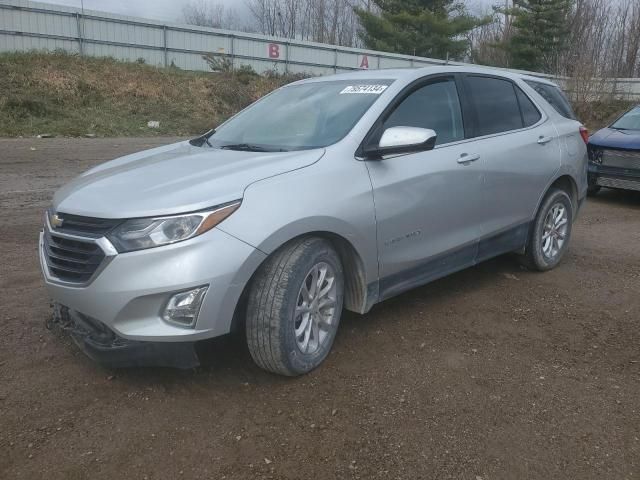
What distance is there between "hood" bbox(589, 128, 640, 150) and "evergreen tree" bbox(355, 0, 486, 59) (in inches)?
1111

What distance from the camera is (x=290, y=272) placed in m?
3.06

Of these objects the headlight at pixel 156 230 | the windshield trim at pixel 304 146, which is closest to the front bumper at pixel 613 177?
the windshield trim at pixel 304 146

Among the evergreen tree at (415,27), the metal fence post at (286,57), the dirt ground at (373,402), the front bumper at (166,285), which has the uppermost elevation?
the evergreen tree at (415,27)

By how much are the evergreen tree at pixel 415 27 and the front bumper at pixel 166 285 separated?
36.0 m

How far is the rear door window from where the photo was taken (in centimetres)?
450

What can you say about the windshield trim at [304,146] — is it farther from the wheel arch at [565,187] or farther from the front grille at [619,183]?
the front grille at [619,183]

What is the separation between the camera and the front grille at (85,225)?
9.36 ft

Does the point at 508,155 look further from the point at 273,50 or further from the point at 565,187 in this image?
the point at 273,50

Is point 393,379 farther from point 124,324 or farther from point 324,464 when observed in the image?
point 124,324

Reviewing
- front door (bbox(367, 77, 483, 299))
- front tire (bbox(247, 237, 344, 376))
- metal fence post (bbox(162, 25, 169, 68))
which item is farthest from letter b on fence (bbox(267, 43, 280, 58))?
front tire (bbox(247, 237, 344, 376))

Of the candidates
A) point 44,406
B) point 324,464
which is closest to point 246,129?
point 44,406

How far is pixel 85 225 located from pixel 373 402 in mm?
1711

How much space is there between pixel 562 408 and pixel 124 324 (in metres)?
2.22

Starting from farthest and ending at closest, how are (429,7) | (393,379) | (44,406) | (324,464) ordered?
(429,7)
(393,379)
(44,406)
(324,464)
